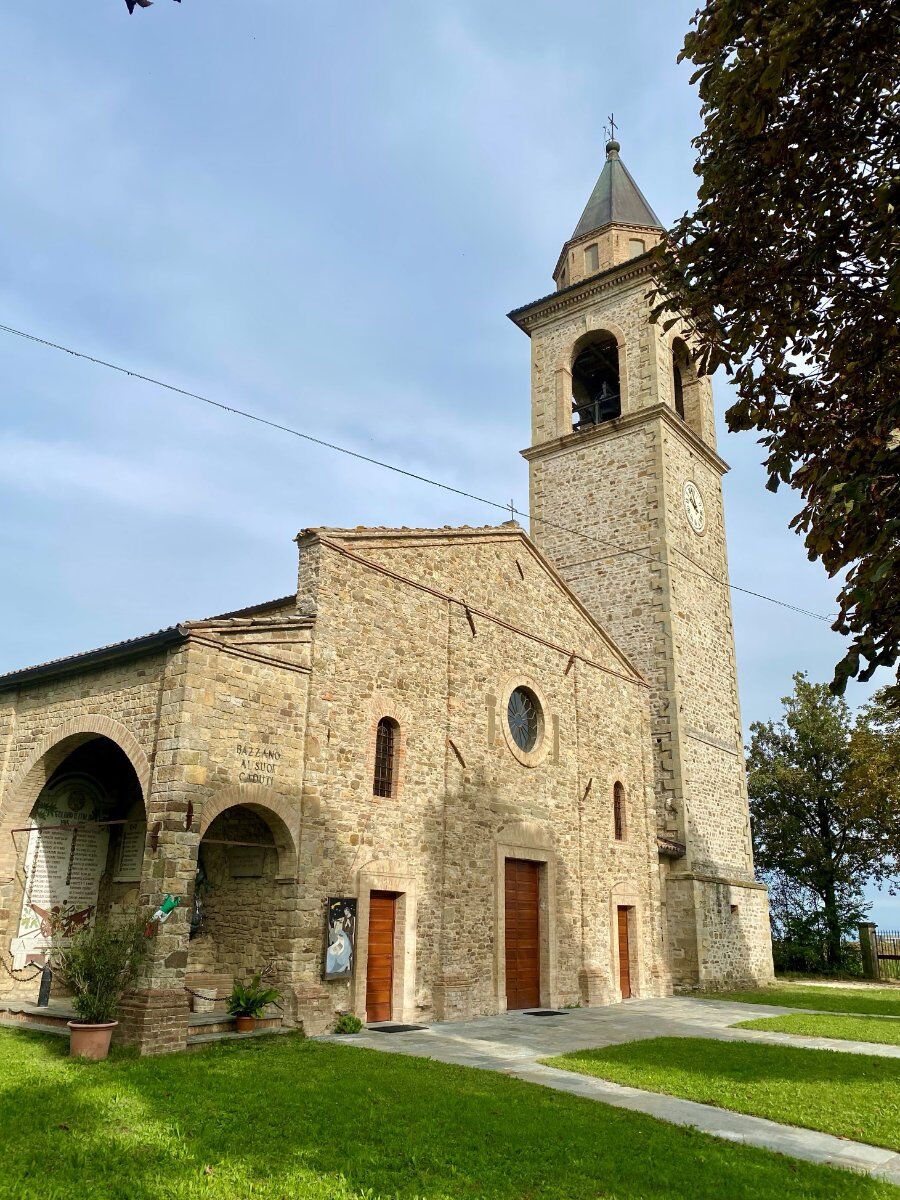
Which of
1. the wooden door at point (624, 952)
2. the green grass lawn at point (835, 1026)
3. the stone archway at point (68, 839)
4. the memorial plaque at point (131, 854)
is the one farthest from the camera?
the wooden door at point (624, 952)

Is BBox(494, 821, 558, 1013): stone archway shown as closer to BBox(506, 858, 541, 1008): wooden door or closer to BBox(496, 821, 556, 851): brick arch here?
BBox(496, 821, 556, 851): brick arch

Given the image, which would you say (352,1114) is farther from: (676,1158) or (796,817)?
(796,817)

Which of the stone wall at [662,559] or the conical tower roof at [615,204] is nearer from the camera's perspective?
the stone wall at [662,559]

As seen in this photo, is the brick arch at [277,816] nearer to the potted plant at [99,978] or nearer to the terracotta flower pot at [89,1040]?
the potted plant at [99,978]

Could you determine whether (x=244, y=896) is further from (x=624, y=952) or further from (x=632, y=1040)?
(x=624, y=952)

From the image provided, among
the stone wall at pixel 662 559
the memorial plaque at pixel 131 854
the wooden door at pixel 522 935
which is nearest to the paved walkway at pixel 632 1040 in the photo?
the wooden door at pixel 522 935

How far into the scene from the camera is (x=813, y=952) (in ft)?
91.2

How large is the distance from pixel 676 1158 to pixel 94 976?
607 cm

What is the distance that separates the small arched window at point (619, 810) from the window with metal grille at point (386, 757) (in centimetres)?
670

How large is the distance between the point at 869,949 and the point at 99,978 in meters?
A: 24.7

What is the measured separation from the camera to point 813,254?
18.0 feet

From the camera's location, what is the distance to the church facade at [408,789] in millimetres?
10883

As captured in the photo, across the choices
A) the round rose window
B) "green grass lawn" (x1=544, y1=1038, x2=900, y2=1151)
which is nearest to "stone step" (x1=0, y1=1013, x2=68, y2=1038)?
"green grass lawn" (x1=544, y1=1038, x2=900, y2=1151)

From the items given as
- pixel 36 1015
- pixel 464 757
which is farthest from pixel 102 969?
pixel 464 757
